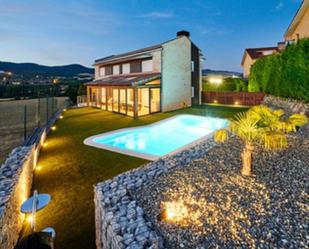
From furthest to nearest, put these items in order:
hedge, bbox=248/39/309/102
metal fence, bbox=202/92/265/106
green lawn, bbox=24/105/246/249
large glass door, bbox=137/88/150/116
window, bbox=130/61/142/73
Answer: metal fence, bbox=202/92/265/106 → window, bbox=130/61/142/73 → large glass door, bbox=137/88/150/116 → hedge, bbox=248/39/309/102 → green lawn, bbox=24/105/246/249

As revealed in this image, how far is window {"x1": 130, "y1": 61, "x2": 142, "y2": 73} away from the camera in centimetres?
2266

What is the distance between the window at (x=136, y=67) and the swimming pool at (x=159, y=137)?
781 centimetres

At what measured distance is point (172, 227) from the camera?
152 inches

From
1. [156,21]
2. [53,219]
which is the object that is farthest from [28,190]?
[156,21]

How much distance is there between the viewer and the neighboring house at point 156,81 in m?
19.9

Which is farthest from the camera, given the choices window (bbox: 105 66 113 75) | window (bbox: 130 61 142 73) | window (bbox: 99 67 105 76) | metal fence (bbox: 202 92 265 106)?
window (bbox: 99 67 105 76)

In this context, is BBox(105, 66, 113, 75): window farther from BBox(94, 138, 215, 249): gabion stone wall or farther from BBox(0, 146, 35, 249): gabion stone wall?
BBox(94, 138, 215, 249): gabion stone wall

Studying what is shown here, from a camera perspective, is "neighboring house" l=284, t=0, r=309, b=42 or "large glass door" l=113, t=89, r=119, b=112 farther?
"large glass door" l=113, t=89, r=119, b=112

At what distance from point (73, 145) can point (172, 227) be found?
831 cm

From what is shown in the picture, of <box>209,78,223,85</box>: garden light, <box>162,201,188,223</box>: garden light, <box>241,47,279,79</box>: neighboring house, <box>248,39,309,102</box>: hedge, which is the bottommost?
<box>162,201,188,223</box>: garden light

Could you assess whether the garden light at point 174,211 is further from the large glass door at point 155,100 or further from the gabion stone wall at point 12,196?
the large glass door at point 155,100

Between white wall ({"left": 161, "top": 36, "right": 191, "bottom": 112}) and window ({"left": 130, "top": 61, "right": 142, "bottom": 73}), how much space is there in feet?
11.2

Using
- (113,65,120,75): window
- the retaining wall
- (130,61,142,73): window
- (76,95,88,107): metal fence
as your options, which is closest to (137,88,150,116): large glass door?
(130,61,142,73): window

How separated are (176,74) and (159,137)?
10026 mm
